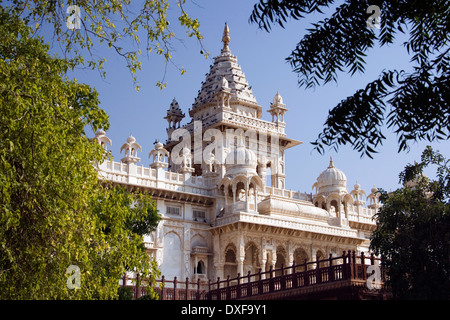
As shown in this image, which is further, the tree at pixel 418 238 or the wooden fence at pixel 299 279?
the wooden fence at pixel 299 279

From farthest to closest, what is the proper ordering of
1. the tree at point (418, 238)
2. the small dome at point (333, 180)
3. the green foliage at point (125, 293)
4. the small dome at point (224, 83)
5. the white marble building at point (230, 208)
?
the small dome at point (224, 83) < the small dome at point (333, 180) < the white marble building at point (230, 208) < the green foliage at point (125, 293) < the tree at point (418, 238)

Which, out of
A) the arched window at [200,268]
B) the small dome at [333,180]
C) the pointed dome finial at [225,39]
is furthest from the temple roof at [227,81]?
the arched window at [200,268]

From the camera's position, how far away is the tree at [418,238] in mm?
19625

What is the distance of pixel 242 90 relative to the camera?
5091cm

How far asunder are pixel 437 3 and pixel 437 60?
16.4 inches

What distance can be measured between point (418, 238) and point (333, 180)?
77.8 feet

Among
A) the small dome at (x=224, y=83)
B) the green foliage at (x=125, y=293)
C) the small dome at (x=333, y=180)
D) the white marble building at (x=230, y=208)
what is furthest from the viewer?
the small dome at (x=224, y=83)

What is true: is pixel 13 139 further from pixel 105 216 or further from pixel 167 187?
pixel 167 187

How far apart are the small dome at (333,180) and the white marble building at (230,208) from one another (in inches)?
2.7

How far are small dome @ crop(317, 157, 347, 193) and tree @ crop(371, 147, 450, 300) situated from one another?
70.7 ft

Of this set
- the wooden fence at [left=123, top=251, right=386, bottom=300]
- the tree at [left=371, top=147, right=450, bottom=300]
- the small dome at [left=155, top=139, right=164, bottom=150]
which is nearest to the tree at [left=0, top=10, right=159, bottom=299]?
the wooden fence at [left=123, top=251, right=386, bottom=300]

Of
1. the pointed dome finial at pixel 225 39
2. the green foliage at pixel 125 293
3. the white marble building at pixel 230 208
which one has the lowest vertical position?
the green foliage at pixel 125 293

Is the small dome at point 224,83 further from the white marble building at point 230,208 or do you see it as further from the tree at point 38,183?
the tree at point 38,183

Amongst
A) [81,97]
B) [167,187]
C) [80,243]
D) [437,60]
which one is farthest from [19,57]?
[167,187]
